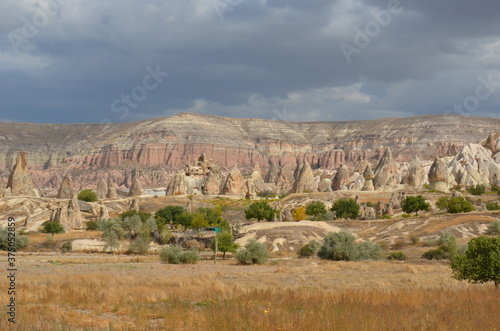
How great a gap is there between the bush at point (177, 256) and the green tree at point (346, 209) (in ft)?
101

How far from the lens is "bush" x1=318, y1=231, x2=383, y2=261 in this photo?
37.9 metres

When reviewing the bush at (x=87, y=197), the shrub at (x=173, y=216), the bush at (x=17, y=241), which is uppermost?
the bush at (x=87, y=197)

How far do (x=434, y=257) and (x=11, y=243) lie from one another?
30222mm

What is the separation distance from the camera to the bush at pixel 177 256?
35412 millimetres

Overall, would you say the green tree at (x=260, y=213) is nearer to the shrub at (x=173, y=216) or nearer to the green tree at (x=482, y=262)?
the shrub at (x=173, y=216)

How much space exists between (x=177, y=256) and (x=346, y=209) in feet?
108

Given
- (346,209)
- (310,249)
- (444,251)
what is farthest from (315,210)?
(444,251)

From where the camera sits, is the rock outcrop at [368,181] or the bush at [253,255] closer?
the bush at [253,255]

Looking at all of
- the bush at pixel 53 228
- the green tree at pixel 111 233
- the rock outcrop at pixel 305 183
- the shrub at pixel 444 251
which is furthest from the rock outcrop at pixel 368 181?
the shrub at pixel 444 251

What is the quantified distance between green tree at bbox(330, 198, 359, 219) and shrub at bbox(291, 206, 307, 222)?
386 centimetres

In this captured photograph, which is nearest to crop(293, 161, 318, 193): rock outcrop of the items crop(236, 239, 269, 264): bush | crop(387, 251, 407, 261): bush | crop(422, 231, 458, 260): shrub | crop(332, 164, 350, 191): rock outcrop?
crop(332, 164, 350, 191): rock outcrop

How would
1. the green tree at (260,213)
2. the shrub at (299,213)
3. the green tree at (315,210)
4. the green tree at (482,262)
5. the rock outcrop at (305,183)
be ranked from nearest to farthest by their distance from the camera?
the green tree at (482,262) < the green tree at (260,213) < the shrub at (299,213) < the green tree at (315,210) < the rock outcrop at (305,183)

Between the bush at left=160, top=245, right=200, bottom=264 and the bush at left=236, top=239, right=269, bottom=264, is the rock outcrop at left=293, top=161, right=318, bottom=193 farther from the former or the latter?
the bush at left=160, top=245, right=200, bottom=264

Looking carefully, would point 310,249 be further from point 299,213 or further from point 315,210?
point 299,213
